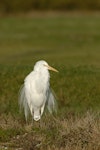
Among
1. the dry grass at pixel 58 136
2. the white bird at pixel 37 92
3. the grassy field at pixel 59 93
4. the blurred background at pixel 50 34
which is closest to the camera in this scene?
the dry grass at pixel 58 136

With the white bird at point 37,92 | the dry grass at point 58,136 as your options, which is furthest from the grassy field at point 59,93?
the white bird at point 37,92

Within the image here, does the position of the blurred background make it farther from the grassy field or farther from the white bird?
the white bird

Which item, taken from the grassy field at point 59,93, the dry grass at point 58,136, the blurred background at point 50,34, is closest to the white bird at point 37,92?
the grassy field at point 59,93

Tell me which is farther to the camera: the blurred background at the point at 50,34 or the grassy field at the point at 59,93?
the blurred background at the point at 50,34

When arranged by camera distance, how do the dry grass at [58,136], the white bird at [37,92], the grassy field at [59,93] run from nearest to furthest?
the dry grass at [58,136] < the grassy field at [59,93] < the white bird at [37,92]

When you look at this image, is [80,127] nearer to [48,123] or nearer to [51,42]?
[48,123]

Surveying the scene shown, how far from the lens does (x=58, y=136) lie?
10203 mm

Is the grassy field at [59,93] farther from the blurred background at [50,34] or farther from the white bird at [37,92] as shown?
the white bird at [37,92]

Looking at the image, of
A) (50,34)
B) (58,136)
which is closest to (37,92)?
(58,136)

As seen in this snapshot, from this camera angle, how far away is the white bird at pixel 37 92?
41.0 ft

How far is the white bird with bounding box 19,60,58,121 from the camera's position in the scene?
1248 centimetres

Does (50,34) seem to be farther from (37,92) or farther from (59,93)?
(37,92)

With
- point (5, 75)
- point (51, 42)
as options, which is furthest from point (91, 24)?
point (5, 75)

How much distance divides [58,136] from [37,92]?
2771mm
